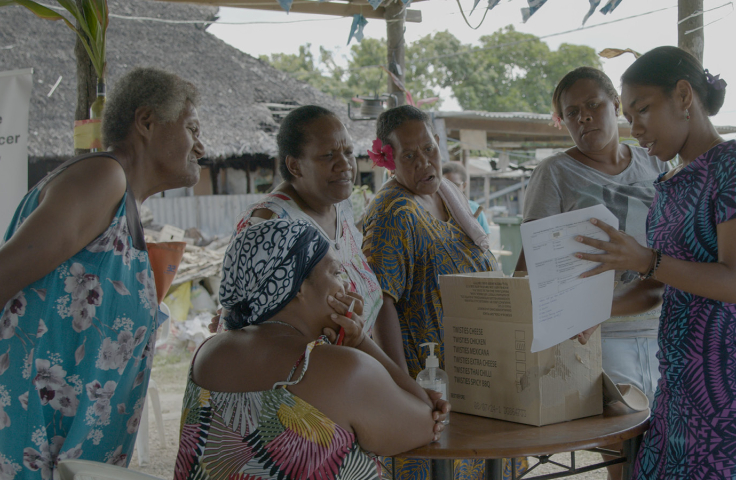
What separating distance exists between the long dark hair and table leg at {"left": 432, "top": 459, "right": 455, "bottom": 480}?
127cm

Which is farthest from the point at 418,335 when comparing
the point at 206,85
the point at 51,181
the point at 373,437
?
the point at 206,85

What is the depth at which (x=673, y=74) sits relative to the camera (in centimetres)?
179

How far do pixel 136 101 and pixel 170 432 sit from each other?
441 cm

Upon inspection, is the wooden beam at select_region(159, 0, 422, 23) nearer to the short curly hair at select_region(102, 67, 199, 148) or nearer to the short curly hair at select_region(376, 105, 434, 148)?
the short curly hair at select_region(376, 105, 434, 148)

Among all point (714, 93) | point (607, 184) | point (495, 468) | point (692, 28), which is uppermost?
point (692, 28)

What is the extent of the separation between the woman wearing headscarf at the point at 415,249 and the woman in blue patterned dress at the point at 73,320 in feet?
3.01

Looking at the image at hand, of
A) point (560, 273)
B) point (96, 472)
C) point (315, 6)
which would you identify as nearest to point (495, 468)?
point (560, 273)

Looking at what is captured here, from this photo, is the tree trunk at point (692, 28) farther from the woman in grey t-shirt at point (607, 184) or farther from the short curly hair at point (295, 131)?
the short curly hair at point (295, 131)

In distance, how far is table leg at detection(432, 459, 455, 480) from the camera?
5.54 ft

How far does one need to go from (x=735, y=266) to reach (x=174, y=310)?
8450 mm

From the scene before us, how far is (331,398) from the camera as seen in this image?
4.79 feet

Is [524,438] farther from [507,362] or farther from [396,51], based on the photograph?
[396,51]

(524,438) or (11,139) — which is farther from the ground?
(11,139)

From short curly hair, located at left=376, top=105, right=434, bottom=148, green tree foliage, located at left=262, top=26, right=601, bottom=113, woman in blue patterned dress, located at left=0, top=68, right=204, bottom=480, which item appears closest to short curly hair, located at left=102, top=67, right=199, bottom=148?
woman in blue patterned dress, located at left=0, top=68, right=204, bottom=480
